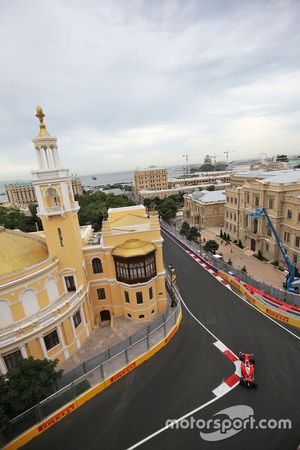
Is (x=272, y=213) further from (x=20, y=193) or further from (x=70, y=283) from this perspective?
(x=20, y=193)

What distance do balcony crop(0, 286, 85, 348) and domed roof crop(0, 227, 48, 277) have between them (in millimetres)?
4401

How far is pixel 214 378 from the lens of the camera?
20.0 m

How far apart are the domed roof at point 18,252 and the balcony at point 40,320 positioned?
440cm

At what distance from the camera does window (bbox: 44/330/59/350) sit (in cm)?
2202

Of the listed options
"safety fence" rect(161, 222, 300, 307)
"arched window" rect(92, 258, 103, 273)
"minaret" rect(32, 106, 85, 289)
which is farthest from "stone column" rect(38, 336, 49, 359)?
"safety fence" rect(161, 222, 300, 307)

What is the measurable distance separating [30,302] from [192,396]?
1537cm

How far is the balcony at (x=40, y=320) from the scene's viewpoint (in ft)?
64.1

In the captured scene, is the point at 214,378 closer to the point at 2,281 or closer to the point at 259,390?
the point at 259,390

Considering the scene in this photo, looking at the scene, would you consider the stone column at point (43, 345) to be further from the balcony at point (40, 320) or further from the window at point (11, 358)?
the window at point (11, 358)

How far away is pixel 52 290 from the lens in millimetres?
23219

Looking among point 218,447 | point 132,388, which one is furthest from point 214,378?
point 132,388

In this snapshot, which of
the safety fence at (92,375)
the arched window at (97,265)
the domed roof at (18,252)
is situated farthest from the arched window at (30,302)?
the arched window at (97,265)

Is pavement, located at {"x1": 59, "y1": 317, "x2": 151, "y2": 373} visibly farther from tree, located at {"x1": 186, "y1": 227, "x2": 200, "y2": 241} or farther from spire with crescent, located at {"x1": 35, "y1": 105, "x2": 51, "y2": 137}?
tree, located at {"x1": 186, "y1": 227, "x2": 200, "y2": 241}

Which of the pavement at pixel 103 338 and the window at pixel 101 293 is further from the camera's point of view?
the window at pixel 101 293
